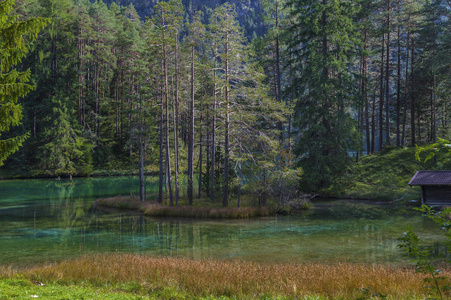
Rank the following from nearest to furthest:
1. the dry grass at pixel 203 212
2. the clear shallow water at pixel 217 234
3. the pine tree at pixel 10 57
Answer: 1. the pine tree at pixel 10 57
2. the clear shallow water at pixel 217 234
3. the dry grass at pixel 203 212

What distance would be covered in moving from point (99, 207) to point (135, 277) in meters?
24.2

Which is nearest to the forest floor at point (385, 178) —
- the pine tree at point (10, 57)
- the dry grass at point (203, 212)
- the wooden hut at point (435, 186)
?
the wooden hut at point (435, 186)

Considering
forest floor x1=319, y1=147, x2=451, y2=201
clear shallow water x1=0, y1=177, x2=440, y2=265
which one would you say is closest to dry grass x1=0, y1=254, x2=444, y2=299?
clear shallow water x1=0, y1=177, x2=440, y2=265

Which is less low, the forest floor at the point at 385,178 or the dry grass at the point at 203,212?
the forest floor at the point at 385,178

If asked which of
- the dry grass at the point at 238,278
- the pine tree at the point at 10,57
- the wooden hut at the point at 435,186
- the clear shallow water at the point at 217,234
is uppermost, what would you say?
the pine tree at the point at 10,57

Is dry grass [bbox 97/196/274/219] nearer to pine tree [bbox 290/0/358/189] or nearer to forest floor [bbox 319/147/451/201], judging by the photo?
pine tree [bbox 290/0/358/189]

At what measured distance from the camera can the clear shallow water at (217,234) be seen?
1706 centimetres

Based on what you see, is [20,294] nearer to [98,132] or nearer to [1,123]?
[1,123]

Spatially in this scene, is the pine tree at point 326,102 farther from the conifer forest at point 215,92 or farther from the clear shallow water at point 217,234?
the clear shallow water at point 217,234

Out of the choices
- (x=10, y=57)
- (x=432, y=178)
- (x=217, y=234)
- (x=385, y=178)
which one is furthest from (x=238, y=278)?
(x=385, y=178)

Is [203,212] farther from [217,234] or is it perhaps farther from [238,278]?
[238,278]

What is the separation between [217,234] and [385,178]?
21.1m

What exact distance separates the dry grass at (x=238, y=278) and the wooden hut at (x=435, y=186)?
16.4m

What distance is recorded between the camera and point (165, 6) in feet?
96.4
